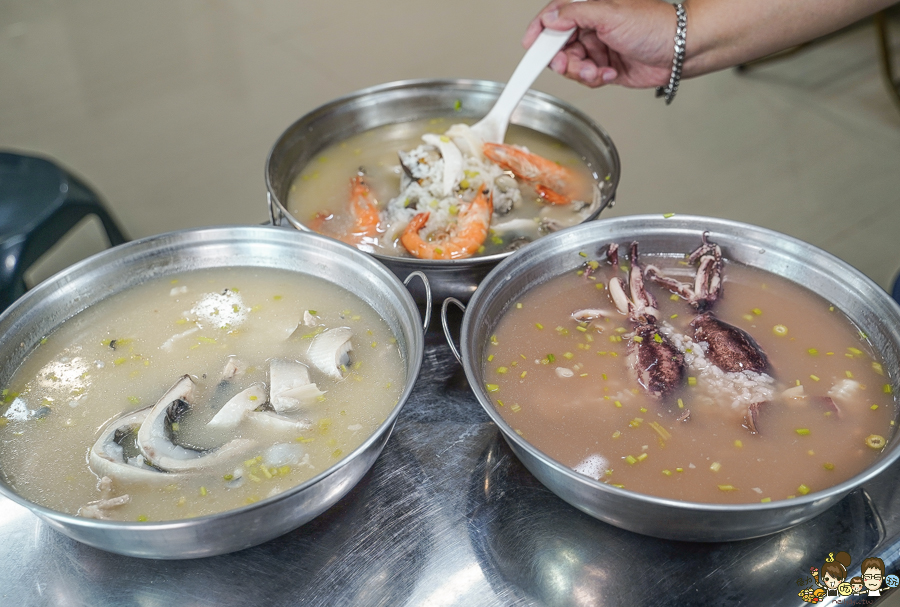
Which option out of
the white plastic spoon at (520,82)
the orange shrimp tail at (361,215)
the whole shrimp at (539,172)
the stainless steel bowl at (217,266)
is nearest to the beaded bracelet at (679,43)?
the white plastic spoon at (520,82)

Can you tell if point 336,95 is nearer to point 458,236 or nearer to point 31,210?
point 31,210

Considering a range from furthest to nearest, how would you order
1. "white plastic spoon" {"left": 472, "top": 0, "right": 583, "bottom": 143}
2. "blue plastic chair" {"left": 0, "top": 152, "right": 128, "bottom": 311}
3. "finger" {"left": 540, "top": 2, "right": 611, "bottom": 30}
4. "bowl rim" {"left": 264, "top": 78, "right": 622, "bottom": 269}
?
"blue plastic chair" {"left": 0, "top": 152, "right": 128, "bottom": 311}
"white plastic spoon" {"left": 472, "top": 0, "right": 583, "bottom": 143}
"finger" {"left": 540, "top": 2, "right": 611, "bottom": 30}
"bowl rim" {"left": 264, "top": 78, "right": 622, "bottom": 269}

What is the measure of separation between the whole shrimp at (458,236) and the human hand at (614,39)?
722 mm

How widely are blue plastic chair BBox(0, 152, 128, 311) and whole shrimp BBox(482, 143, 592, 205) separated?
198 centimetres

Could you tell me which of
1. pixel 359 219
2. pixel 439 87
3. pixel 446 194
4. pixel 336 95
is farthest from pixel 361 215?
pixel 336 95

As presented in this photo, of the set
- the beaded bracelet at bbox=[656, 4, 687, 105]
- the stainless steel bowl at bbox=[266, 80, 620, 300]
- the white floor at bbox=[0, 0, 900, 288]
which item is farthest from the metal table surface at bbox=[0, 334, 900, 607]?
the white floor at bbox=[0, 0, 900, 288]

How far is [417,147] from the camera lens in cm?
265

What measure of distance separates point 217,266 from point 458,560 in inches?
41.6

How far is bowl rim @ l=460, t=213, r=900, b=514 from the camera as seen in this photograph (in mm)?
1206

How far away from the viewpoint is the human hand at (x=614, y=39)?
2404 millimetres

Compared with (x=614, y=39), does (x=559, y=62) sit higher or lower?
lower

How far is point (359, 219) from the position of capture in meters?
2.42

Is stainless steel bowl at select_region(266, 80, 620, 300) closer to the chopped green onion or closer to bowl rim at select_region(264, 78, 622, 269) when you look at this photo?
bowl rim at select_region(264, 78, 622, 269)

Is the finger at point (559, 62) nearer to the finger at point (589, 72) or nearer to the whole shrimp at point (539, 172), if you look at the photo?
the finger at point (589, 72)
